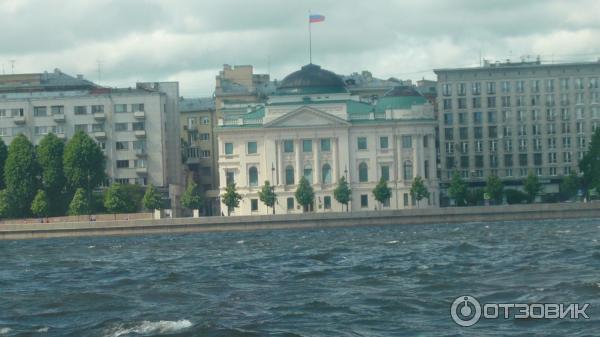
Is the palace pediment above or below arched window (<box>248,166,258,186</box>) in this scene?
above

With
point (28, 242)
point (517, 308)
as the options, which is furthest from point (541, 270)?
point (28, 242)

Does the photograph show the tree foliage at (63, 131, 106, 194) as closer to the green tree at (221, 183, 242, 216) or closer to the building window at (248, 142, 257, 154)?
the green tree at (221, 183, 242, 216)

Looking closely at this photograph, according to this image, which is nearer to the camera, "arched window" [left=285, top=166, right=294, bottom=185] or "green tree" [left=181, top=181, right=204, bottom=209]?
"green tree" [left=181, top=181, right=204, bottom=209]

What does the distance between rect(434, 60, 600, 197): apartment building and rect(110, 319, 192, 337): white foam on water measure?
121 m

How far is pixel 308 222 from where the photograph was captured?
417 feet

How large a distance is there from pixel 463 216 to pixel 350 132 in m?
25.8

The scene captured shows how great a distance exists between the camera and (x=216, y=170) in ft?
540

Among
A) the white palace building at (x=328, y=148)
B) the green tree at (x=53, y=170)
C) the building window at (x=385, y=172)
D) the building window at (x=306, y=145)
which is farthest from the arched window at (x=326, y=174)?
the green tree at (x=53, y=170)

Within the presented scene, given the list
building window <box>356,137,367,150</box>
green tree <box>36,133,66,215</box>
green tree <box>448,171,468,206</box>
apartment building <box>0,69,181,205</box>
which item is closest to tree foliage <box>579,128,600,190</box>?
green tree <box>448,171,468,206</box>

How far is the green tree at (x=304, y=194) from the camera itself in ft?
469

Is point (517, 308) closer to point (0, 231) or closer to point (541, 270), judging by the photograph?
point (541, 270)

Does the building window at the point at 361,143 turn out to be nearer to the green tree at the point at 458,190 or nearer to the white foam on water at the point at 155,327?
the green tree at the point at 458,190

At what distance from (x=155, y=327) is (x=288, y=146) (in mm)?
108690

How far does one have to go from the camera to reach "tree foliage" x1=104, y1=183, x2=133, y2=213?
440 feet
